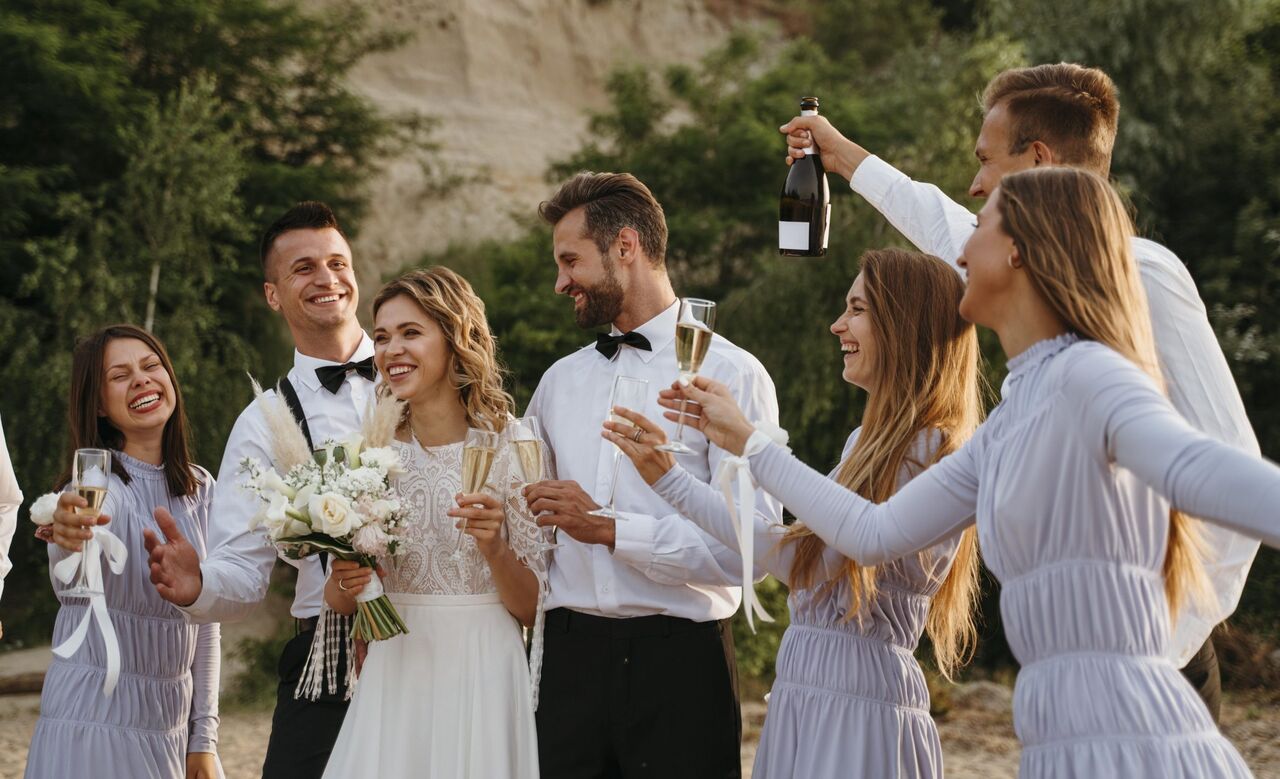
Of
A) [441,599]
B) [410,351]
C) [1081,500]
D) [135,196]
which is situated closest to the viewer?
[1081,500]

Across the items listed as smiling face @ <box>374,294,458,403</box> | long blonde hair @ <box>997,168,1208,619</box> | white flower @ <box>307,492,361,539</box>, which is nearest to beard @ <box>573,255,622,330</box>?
smiling face @ <box>374,294,458,403</box>

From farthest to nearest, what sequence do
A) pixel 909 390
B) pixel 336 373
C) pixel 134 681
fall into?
pixel 336 373
pixel 134 681
pixel 909 390

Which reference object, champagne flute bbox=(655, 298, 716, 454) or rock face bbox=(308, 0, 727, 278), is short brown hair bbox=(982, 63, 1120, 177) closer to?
champagne flute bbox=(655, 298, 716, 454)

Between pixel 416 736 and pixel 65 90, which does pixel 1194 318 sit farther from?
pixel 65 90

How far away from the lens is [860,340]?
3.99 meters

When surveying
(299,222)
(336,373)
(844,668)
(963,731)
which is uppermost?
(299,222)

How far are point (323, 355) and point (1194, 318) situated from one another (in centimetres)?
315

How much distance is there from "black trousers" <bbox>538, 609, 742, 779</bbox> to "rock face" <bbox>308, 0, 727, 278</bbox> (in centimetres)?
1609

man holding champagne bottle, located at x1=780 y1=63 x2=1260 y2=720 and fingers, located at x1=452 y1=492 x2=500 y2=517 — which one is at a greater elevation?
man holding champagne bottle, located at x1=780 y1=63 x2=1260 y2=720

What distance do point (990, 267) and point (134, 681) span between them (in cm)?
335

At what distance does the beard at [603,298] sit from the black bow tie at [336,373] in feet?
2.83

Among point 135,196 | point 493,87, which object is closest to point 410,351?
point 135,196

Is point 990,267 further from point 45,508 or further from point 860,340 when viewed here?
point 45,508

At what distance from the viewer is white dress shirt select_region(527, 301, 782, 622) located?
436cm
